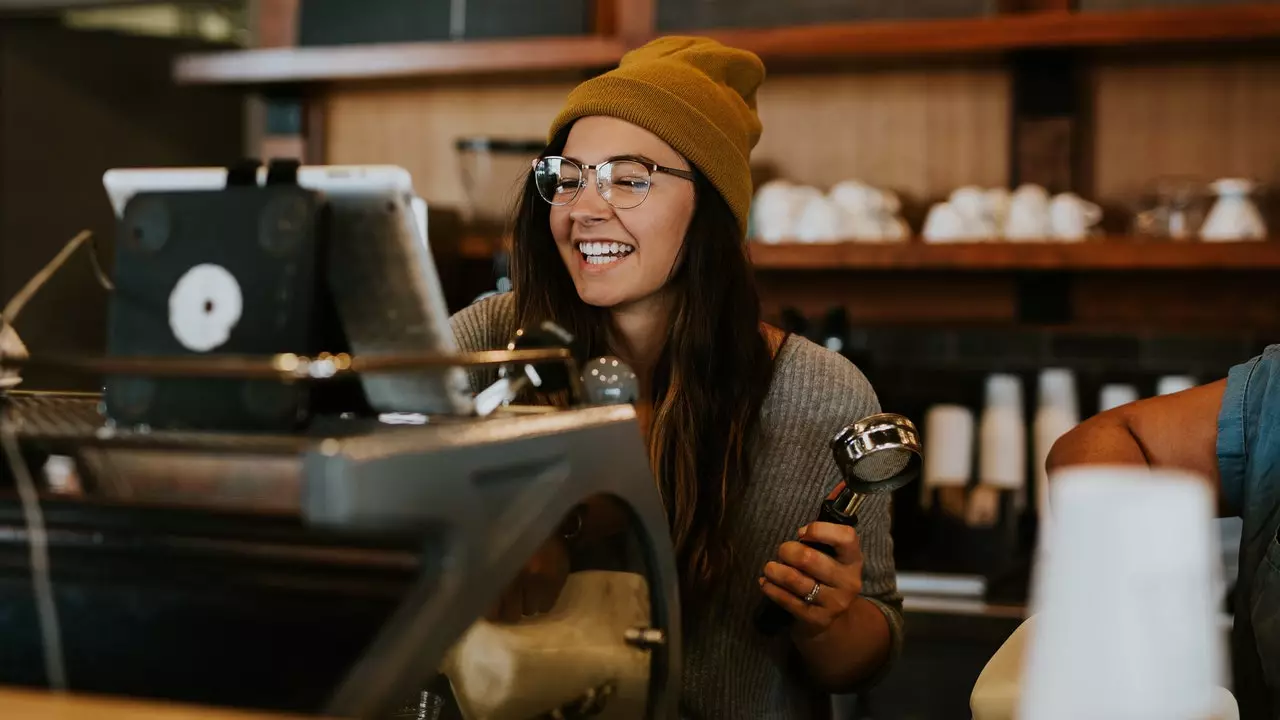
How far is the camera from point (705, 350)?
1.56m

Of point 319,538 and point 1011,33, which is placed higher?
point 1011,33

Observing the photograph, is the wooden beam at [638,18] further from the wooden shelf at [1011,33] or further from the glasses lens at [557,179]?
the glasses lens at [557,179]

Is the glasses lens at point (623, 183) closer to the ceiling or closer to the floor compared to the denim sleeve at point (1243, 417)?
closer to the ceiling

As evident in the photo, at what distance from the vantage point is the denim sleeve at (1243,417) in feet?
4.28

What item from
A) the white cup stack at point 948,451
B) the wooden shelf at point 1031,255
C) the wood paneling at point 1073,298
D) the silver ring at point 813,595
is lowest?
the white cup stack at point 948,451

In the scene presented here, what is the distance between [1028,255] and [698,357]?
46.4 inches

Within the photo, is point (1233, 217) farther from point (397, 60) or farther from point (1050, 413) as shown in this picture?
point (397, 60)

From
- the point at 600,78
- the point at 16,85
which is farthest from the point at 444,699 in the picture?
the point at 16,85

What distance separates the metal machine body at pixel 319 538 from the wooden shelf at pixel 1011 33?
1835 mm

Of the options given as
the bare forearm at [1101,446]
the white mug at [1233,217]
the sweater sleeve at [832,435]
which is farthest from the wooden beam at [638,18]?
the bare forearm at [1101,446]

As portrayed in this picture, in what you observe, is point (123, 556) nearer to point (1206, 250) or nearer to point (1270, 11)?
point (1206, 250)

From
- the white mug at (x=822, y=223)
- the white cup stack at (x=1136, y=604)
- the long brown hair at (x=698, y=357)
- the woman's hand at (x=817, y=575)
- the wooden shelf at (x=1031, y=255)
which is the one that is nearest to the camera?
the white cup stack at (x=1136, y=604)

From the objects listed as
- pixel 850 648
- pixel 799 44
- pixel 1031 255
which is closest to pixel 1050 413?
pixel 1031 255

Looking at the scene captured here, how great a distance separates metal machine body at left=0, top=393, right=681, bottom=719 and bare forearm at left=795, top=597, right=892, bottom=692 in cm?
45
